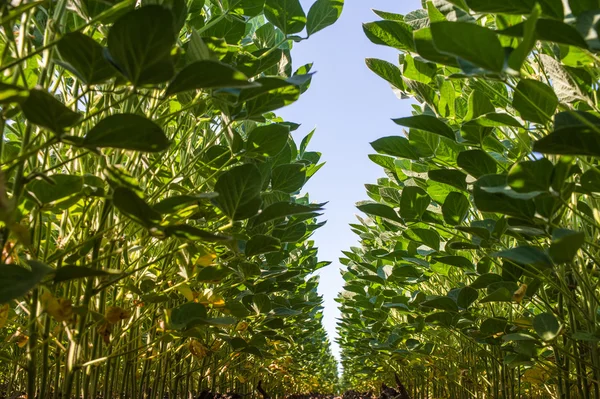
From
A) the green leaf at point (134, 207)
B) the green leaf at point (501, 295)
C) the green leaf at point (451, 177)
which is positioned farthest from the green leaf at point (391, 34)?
the green leaf at point (134, 207)

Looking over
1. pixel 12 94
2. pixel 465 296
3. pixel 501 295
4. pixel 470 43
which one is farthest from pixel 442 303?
pixel 12 94

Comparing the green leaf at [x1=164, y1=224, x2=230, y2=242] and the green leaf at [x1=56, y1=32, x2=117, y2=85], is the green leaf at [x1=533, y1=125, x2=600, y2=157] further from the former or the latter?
the green leaf at [x1=56, y1=32, x2=117, y2=85]

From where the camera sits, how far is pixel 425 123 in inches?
38.8

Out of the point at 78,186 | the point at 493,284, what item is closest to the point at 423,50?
the point at 78,186

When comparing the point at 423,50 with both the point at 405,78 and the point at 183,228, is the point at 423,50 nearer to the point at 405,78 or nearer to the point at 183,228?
the point at 183,228

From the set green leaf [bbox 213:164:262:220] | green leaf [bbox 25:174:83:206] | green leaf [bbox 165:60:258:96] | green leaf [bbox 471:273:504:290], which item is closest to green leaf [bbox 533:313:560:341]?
green leaf [bbox 471:273:504:290]

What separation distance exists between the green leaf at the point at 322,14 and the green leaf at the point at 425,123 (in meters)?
0.40

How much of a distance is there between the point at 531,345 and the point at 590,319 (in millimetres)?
195

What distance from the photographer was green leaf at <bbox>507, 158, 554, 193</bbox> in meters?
0.73

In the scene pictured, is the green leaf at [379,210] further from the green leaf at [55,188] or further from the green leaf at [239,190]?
the green leaf at [55,188]

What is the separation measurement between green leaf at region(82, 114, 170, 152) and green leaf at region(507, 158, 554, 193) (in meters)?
0.50

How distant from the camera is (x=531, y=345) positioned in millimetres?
1200

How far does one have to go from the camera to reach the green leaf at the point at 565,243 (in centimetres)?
62

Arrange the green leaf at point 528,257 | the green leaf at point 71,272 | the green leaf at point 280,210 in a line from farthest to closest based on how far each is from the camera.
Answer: the green leaf at point 280,210 → the green leaf at point 528,257 → the green leaf at point 71,272
